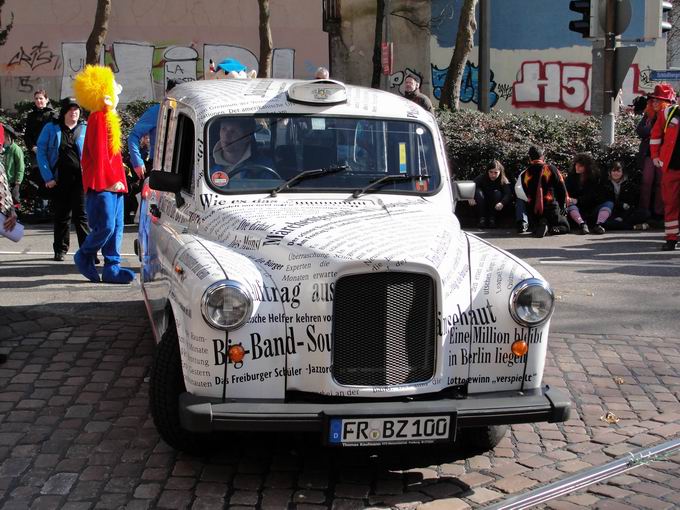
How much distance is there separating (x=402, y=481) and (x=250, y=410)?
3.18ft

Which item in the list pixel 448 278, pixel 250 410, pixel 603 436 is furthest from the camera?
pixel 603 436

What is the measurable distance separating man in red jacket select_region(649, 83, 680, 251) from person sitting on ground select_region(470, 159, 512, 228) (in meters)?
2.37

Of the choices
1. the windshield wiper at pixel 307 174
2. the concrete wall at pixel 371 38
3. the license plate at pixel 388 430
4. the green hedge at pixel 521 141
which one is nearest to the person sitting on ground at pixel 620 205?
the green hedge at pixel 521 141

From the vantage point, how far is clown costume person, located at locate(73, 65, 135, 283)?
900 cm

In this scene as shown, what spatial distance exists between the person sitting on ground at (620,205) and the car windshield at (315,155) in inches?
302

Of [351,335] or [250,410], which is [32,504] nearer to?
[250,410]

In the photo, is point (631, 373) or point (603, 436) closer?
point (603, 436)

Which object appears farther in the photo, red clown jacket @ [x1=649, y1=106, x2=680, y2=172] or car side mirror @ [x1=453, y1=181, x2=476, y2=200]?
red clown jacket @ [x1=649, y1=106, x2=680, y2=172]

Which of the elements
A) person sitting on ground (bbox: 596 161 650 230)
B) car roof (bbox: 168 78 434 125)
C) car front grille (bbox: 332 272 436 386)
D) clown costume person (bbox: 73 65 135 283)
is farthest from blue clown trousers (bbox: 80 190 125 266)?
person sitting on ground (bbox: 596 161 650 230)

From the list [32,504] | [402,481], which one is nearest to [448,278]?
[402,481]

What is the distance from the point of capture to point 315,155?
6156 mm

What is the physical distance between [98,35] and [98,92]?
1110 centimetres

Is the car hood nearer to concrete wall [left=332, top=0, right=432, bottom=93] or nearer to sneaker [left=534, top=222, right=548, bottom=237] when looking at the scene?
sneaker [left=534, top=222, right=548, bottom=237]

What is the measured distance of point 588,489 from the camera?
501 centimetres
